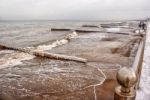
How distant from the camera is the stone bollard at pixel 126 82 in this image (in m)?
1.28

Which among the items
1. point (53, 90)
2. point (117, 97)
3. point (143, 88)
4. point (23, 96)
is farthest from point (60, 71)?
point (117, 97)

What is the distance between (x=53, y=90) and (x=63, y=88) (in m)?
0.24

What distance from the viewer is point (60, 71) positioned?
5031 mm

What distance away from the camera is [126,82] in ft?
4.23

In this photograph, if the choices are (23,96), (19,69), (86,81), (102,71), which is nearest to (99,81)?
(86,81)

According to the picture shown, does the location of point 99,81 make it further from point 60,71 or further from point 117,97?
point 117,97

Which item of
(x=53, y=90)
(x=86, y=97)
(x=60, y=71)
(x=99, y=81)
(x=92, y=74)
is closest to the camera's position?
(x=86, y=97)

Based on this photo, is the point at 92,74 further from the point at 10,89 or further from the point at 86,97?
the point at 10,89

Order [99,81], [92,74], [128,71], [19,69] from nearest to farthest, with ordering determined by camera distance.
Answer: [128,71] < [99,81] < [92,74] < [19,69]

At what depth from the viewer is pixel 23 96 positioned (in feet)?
11.4

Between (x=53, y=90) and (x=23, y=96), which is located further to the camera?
(x=53, y=90)

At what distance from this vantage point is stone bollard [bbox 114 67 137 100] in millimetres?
1282

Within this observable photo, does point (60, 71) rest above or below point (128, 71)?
below

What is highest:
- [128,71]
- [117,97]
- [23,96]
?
[128,71]
